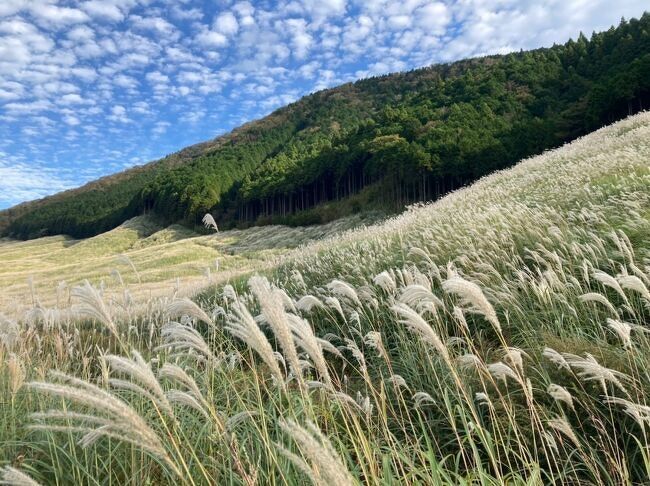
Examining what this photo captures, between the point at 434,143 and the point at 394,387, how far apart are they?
5122 centimetres

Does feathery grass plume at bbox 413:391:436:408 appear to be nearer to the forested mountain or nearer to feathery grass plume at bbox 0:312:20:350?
feathery grass plume at bbox 0:312:20:350

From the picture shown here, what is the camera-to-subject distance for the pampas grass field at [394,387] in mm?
1964

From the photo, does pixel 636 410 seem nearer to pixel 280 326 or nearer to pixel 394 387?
pixel 394 387

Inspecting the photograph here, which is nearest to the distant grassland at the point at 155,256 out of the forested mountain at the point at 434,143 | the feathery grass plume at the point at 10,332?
the feathery grass plume at the point at 10,332

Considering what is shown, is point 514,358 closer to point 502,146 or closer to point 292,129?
point 502,146

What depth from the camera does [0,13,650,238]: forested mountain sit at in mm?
43125

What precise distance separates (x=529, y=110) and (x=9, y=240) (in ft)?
520

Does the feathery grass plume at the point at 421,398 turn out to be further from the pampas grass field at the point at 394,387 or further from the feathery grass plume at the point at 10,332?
the feathery grass plume at the point at 10,332

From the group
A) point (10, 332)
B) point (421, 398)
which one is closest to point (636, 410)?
point (421, 398)

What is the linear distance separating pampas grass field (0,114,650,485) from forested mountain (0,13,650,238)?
40.7 meters

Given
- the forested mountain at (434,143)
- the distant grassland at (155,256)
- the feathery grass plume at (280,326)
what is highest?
the forested mountain at (434,143)

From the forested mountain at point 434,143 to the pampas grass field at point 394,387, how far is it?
4072cm

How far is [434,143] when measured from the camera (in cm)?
5094

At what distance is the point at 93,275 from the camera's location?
39.9 meters
